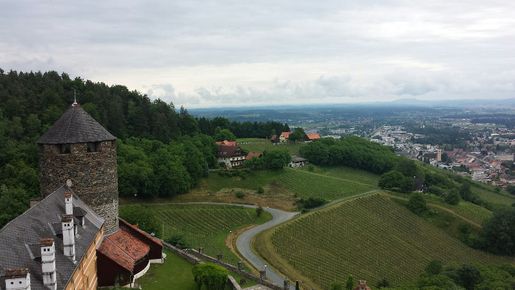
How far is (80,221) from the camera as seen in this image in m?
20.2

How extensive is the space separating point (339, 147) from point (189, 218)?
1935 inches

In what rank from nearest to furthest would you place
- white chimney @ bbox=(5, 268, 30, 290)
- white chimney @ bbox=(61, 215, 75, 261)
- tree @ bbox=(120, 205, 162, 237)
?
white chimney @ bbox=(5, 268, 30, 290)
white chimney @ bbox=(61, 215, 75, 261)
tree @ bbox=(120, 205, 162, 237)

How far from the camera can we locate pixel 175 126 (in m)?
84.8

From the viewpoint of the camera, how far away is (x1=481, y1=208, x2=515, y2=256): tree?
57.3 m

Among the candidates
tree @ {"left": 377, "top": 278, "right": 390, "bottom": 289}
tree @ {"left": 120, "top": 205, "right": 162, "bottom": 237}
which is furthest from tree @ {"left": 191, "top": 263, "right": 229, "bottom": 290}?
tree @ {"left": 377, "top": 278, "right": 390, "bottom": 289}

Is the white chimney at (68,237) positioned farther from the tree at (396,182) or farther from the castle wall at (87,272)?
the tree at (396,182)

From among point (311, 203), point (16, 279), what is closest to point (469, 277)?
point (311, 203)

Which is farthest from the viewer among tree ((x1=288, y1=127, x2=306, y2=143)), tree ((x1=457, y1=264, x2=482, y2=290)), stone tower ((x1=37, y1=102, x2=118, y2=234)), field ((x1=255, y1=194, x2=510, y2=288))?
tree ((x1=288, y1=127, x2=306, y2=143))

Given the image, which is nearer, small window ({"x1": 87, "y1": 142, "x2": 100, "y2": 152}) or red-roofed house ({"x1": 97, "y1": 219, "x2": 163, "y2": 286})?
red-roofed house ({"x1": 97, "y1": 219, "x2": 163, "y2": 286})

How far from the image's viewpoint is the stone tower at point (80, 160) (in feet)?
75.8

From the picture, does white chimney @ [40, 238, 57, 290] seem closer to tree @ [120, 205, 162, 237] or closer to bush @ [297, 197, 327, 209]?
tree @ [120, 205, 162, 237]

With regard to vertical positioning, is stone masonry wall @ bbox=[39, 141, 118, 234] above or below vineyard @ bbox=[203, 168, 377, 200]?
above

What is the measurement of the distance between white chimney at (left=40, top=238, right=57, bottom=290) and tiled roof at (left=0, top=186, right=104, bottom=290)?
0.84 ft

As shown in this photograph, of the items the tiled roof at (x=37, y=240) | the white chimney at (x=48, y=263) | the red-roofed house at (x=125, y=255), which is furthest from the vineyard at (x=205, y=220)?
the white chimney at (x=48, y=263)
